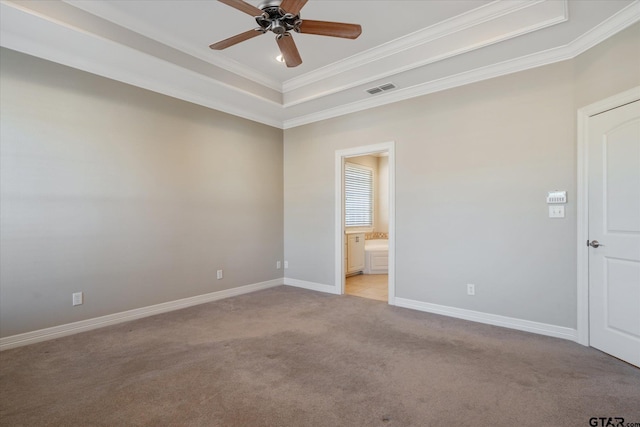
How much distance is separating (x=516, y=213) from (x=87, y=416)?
4088mm

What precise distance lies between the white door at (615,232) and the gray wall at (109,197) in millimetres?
4300

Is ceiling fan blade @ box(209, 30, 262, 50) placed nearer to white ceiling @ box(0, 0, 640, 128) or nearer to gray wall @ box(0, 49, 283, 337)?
white ceiling @ box(0, 0, 640, 128)

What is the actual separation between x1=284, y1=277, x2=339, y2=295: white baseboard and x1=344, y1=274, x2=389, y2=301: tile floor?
0.81 ft

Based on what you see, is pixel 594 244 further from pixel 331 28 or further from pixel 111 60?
pixel 111 60

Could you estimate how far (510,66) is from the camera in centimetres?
340

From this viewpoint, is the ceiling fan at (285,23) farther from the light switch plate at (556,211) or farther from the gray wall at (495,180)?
the light switch plate at (556,211)

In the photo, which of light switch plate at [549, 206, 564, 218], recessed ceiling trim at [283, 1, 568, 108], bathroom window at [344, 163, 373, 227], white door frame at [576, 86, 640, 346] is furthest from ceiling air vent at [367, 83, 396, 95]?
bathroom window at [344, 163, 373, 227]

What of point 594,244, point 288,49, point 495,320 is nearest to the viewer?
point 288,49

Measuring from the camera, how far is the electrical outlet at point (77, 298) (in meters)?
3.31

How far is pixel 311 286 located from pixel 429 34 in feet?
12.9

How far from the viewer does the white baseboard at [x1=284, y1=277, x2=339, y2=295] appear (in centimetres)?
502

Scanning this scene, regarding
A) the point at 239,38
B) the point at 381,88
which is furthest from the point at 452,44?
the point at 239,38

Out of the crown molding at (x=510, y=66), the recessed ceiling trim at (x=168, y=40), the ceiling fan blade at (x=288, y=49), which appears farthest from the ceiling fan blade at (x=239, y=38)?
the crown molding at (x=510, y=66)

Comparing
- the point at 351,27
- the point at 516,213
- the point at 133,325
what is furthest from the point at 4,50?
the point at 516,213
